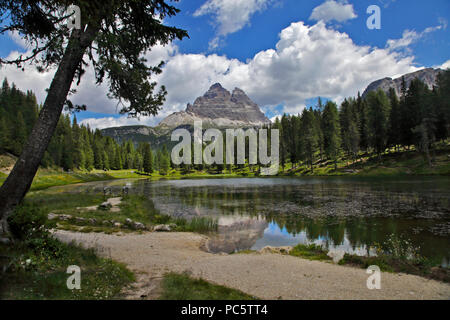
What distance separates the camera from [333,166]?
81.6m

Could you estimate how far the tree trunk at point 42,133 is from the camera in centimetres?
770

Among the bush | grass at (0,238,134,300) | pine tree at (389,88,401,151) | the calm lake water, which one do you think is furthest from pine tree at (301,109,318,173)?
the bush

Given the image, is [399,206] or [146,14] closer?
[146,14]

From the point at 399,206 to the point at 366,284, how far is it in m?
21.4

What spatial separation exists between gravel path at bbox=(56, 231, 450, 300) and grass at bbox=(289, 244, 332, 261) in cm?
87

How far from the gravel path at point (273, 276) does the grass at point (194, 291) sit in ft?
1.25

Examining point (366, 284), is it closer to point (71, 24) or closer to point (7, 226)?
point (7, 226)

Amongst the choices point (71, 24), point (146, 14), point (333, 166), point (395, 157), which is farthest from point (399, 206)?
point (333, 166)

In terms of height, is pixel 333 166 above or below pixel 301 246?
above

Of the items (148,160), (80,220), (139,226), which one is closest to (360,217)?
(139,226)

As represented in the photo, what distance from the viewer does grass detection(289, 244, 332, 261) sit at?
461 inches

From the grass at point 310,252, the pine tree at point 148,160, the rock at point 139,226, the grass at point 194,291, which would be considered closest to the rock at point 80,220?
the rock at point 139,226

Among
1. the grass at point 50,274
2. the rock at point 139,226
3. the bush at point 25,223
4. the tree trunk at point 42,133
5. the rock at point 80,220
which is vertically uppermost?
the tree trunk at point 42,133

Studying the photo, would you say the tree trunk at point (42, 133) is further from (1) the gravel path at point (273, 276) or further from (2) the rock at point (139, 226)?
(2) the rock at point (139, 226)
